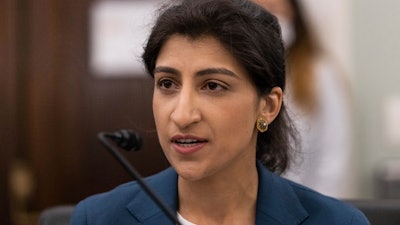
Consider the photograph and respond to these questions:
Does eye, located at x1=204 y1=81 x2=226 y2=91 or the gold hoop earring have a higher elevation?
eye, located at x1=204 y1=81 x2=226 y2=91

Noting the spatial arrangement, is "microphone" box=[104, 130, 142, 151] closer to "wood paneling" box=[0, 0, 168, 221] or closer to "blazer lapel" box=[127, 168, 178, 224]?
"blazer lapel" box=[127, 168, 178, 224]

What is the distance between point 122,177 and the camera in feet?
9.50

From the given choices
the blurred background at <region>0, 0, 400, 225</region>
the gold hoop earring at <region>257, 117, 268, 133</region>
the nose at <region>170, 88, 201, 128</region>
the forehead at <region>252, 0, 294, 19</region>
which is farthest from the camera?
the blurred background at <region>0, 0, 400, 225</region>

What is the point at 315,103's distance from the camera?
2.19 metres

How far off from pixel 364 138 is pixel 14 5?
4.24 feet

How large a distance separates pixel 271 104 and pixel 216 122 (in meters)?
0.15

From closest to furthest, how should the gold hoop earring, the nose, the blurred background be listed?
the nose, the gold hoop earring, the blurred background

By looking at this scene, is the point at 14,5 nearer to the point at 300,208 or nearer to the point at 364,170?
the point at 364,170

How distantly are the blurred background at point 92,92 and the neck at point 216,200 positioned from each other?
135cm

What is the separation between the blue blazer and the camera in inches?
53.1

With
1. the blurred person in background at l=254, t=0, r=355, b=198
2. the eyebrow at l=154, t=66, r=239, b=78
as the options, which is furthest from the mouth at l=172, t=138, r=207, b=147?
the blurred person in background at l=254, t=0, r=355, b=198

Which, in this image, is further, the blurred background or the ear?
the blurred background

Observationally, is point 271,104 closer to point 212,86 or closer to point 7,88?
point 212,86

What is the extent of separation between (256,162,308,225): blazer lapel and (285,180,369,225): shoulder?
13 millimetres
